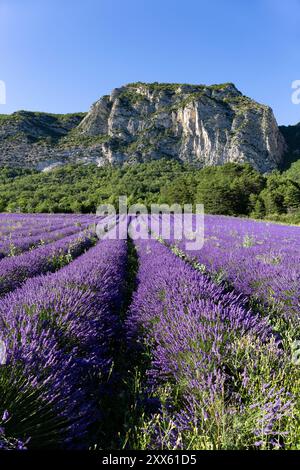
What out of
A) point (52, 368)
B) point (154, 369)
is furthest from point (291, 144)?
point (52, 368)

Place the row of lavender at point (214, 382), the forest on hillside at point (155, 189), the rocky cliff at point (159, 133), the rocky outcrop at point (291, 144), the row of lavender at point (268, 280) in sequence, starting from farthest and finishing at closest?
the rocky outcrop at point (291, 144)
the rocky cliff at point (159, 133)
the forest on hillside at point (155, 189)
the row of lavender at point (268, 280)
the row of lavender at point (214, 382)

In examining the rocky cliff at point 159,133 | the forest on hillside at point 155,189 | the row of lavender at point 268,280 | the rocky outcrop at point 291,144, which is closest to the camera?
the row of lavender at point 268,280

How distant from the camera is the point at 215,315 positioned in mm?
2576

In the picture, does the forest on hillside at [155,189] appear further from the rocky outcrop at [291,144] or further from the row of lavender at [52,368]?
the row of lavender at [52,368]

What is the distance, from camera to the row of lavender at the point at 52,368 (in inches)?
60.7

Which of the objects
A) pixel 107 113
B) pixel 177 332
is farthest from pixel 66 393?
pixel 107 113

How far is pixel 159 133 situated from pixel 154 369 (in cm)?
9615

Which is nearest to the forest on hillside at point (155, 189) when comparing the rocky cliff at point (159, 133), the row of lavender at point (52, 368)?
the rocky cliff at point (159, 133)

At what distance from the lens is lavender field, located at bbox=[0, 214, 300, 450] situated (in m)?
1.54

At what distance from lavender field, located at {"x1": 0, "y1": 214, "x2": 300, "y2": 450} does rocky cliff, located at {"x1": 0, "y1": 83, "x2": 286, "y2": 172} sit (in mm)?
83084

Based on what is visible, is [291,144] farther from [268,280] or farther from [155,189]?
[268,280]

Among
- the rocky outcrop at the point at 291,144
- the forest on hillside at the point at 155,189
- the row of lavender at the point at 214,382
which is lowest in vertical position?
the row of lavender at the point at 214,382

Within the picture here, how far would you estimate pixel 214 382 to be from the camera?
187 centimetres
